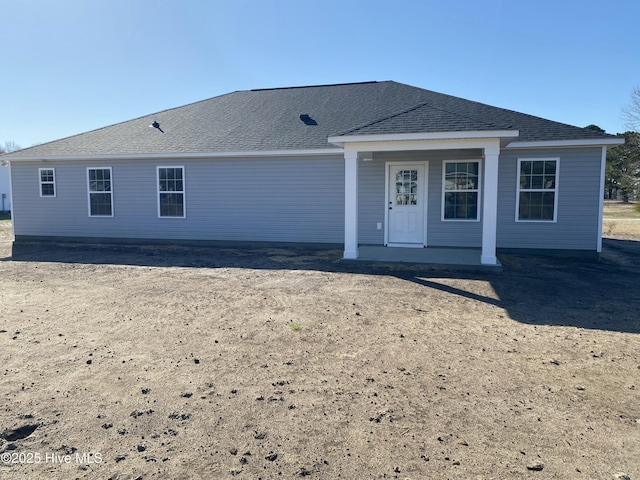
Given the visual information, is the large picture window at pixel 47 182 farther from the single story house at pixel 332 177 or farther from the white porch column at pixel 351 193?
the white porch column at pixel 351 193

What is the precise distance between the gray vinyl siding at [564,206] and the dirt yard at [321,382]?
3.38 meters

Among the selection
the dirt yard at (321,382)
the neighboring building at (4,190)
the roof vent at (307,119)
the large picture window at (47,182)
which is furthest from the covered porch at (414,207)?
the neighboring building at (4,190)

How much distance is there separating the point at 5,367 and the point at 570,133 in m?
11.2

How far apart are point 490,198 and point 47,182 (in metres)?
13.2

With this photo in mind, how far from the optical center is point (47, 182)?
45.4ft

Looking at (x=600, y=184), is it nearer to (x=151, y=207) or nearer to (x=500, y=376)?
(x=500, y=376)

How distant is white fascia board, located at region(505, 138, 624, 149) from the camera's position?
9617mm

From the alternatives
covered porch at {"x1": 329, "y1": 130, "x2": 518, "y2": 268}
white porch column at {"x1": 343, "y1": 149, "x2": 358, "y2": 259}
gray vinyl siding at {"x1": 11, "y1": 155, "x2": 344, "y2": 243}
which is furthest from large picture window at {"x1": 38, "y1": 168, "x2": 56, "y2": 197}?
white porch column at {"x1": 343, "y1": 149, "x2": 358, "y2": 259}

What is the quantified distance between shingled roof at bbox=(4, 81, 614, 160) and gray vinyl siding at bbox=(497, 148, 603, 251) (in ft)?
1.67

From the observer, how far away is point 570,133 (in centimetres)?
1006

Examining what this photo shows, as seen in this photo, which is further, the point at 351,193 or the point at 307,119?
the point at 307,119

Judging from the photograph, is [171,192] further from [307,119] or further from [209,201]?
[307,119]

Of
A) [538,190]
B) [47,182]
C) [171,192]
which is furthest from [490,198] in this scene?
[47,182]

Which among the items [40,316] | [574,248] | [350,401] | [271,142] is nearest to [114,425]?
[350,401]
